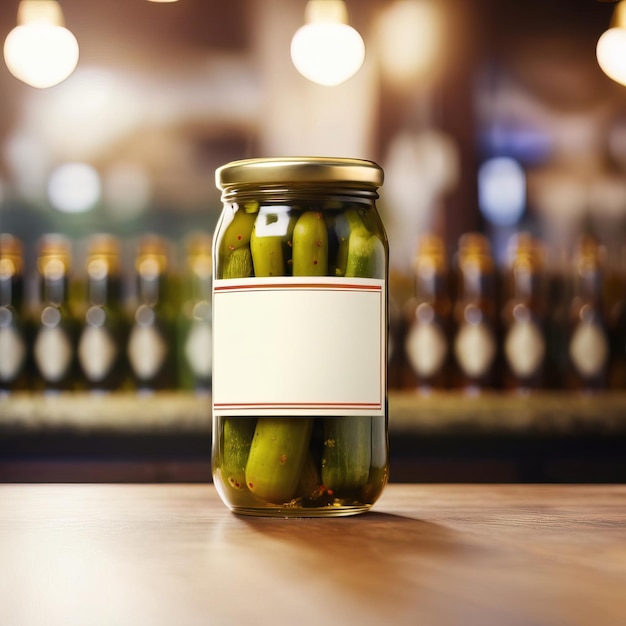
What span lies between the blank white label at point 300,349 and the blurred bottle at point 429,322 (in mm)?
1509

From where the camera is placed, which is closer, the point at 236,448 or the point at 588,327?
the point at 236,448

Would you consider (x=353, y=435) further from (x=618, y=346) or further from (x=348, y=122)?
(x=348, y=122)

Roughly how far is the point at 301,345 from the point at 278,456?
50 mm

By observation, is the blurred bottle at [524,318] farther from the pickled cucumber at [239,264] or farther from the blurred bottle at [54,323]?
the pickled cucumber at [239,264]

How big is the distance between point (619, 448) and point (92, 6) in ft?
4.36

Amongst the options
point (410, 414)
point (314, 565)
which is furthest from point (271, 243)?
point (410, 414)

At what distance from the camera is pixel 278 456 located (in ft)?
1.52

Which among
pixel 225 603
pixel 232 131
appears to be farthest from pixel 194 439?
pixel 225 603

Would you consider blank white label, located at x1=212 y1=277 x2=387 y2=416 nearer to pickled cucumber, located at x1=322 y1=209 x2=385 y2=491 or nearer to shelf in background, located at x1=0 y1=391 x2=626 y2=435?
pickled cucumber, located at x1=322 y1=209 x2=385 y2=491

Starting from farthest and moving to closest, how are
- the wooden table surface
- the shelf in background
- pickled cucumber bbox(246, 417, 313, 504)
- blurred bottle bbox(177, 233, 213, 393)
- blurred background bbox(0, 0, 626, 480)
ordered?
blurred background bbox(0, 0, 626, 480), blurred bottle bbox(177, 233, 213, 393), the shelf in background, pickled cucumber bbox(246, 417, 313, 504), the wooden table surface

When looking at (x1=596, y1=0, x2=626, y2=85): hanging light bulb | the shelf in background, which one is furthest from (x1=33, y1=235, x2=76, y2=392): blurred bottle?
(x1=596, y1=0, x2=626, y2=85): hanging light bulb

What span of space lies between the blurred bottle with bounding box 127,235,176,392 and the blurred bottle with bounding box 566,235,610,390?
0.75 meters

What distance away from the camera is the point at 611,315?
2070 mm

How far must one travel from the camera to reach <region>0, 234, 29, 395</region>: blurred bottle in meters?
1.98
